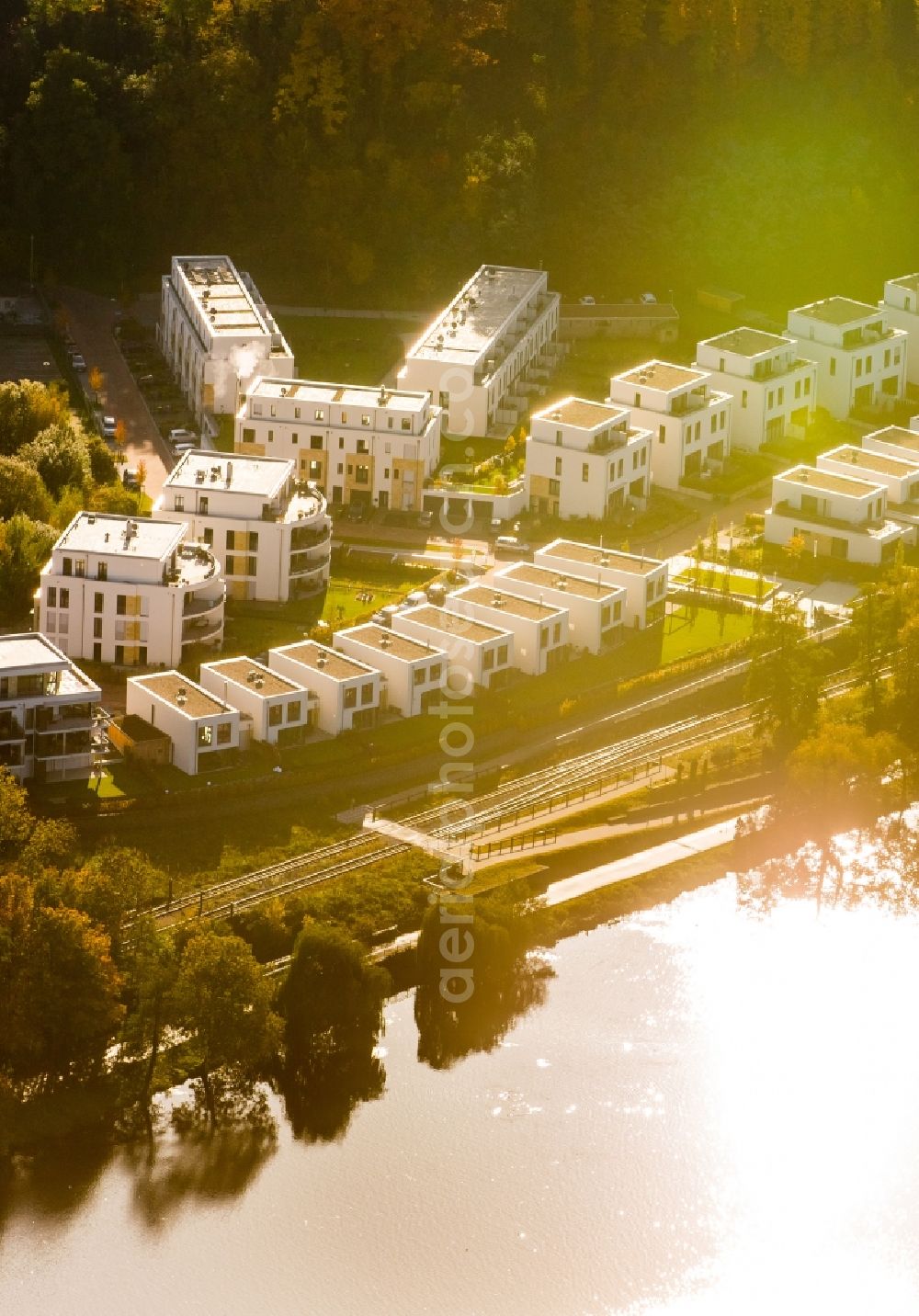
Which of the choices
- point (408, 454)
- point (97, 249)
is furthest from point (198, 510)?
point (97, 249)

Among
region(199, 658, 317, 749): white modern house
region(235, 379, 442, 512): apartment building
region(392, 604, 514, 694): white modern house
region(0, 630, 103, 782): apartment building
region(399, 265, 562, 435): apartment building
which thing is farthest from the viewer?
region(399, 265, 562, 435): apartment building

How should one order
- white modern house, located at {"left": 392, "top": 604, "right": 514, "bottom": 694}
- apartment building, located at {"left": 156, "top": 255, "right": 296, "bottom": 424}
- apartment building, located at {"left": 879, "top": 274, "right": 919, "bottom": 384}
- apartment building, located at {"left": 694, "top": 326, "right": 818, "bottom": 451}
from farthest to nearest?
apartment building, located at {"left": 879, "top": 274, "right": 919, "bottom": 384} < apartment building, located at {"left": 694, "top": 326, "right": 818, "bottom": 451} < apartment building, located at {"left": 156, "top": 255, "right": 296, "bottom": 424} < white modern house, located at {"left": 392, "top": 604, "right": 514, "bottom": 694}

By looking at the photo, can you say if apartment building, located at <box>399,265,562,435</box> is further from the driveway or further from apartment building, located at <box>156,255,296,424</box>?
the driveway

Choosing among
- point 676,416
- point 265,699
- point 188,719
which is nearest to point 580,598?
point 265,699

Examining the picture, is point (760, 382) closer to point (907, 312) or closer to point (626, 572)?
point (907, 312)

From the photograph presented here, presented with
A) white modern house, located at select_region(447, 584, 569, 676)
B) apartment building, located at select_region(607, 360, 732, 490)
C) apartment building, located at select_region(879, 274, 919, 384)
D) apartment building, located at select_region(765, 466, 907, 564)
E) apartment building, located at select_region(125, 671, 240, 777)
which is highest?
apartment building, located at select_region(879, 274, 919, 384)

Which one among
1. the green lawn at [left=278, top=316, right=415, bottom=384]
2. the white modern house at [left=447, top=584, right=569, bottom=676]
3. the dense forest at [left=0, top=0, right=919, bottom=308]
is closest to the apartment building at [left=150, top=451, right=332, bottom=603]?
the white modern house at [left=447, top=584, right=569, bottom=676]
